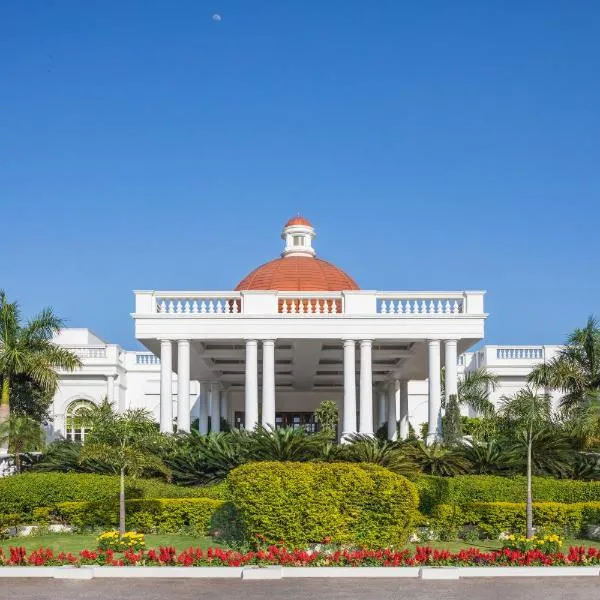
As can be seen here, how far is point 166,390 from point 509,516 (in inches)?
556

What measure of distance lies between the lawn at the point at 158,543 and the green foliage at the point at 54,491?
999 millimetres

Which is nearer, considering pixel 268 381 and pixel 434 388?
pixel 268 381

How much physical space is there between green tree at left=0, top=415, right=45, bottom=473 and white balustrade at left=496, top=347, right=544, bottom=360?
100ft

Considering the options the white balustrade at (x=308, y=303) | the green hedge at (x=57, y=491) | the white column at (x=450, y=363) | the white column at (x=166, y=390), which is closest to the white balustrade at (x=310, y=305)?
the white balustrade at (x=308, y=303)

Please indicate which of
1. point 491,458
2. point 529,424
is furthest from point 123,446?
point 491,458

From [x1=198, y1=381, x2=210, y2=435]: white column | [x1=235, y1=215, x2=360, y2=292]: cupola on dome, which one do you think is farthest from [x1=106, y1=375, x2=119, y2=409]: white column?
[x1=235, y1=215, x2=360, y2=292]: cupola on dome

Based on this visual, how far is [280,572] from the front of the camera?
14.6 metres

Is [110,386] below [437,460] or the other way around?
the other way around

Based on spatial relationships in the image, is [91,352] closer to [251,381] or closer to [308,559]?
[251,381]

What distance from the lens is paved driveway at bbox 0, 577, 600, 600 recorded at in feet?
43.0

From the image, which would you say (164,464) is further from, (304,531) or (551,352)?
(551,352)

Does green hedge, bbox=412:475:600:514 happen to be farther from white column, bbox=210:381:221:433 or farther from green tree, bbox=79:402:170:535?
white column, bbox=210:381:221:433

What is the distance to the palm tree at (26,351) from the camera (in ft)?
97.4

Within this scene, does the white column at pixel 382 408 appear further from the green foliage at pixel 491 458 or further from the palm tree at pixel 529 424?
the green foliage at pixel 491 458
